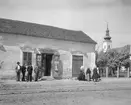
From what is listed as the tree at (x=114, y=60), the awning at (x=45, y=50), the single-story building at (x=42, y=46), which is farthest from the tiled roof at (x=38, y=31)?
the tree at (x=114, y=60)

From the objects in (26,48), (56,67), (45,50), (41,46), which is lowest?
(56,67)

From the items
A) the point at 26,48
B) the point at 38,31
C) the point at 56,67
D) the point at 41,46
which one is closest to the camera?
the point at 26,48

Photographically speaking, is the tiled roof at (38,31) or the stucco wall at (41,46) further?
the tiled roof at (38,31)

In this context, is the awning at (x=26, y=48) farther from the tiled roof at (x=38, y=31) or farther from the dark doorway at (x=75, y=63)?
the dark doorway at (x=75, y=63)

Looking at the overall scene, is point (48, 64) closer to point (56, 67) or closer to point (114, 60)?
point (56, 67)

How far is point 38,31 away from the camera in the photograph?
21875mm

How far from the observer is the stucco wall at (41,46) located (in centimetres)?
1902

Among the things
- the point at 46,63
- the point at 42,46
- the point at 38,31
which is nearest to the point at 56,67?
the point at 46,63

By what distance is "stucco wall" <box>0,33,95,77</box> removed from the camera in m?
19.0

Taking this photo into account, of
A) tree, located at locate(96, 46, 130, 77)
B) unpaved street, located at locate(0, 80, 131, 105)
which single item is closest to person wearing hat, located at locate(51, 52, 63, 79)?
tree, located at locate(96, 46, 130, 77)

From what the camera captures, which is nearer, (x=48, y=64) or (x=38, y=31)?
(x=38, y=31)

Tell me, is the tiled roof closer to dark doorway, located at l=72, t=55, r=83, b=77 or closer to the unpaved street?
dark doorway, located at l=72, t=55, r=83, b=77

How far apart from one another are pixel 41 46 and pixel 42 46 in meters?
0.13

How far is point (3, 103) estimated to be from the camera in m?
7.34
